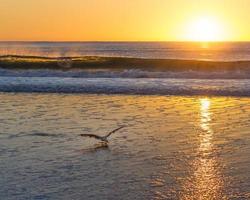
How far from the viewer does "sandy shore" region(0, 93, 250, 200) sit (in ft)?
18.4

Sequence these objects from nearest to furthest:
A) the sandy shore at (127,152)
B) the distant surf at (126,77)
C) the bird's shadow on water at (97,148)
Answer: the sandy shore at (127,152) → the bird's shadow on water at (97,148) → the distant surf at (126,77)

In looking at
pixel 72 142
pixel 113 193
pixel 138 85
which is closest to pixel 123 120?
pixel 72 142

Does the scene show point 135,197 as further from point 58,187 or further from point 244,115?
point 244,115

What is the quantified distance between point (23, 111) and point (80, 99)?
3.02m

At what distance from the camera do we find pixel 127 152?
7297mm

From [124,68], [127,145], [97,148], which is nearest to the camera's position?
[97,148]

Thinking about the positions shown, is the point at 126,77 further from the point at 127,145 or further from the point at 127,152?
the point at 127,152

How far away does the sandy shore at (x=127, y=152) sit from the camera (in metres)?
5.60

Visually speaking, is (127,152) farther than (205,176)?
Yes

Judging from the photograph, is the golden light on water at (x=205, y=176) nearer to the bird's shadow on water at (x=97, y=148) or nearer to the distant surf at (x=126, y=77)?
the bird's shadow on water at (x=97, y=148)

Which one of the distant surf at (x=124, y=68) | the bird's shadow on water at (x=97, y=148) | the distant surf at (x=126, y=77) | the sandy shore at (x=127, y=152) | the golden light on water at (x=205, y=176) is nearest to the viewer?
the golden light on water at (x=205, y=176)

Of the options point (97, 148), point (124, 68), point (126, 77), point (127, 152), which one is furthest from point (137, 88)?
point (124, 68)

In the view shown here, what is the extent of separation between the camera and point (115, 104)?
1264cm

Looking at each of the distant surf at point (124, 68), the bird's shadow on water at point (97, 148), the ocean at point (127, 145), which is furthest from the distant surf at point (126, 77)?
the bird's shadow on water at point (97, 148)
